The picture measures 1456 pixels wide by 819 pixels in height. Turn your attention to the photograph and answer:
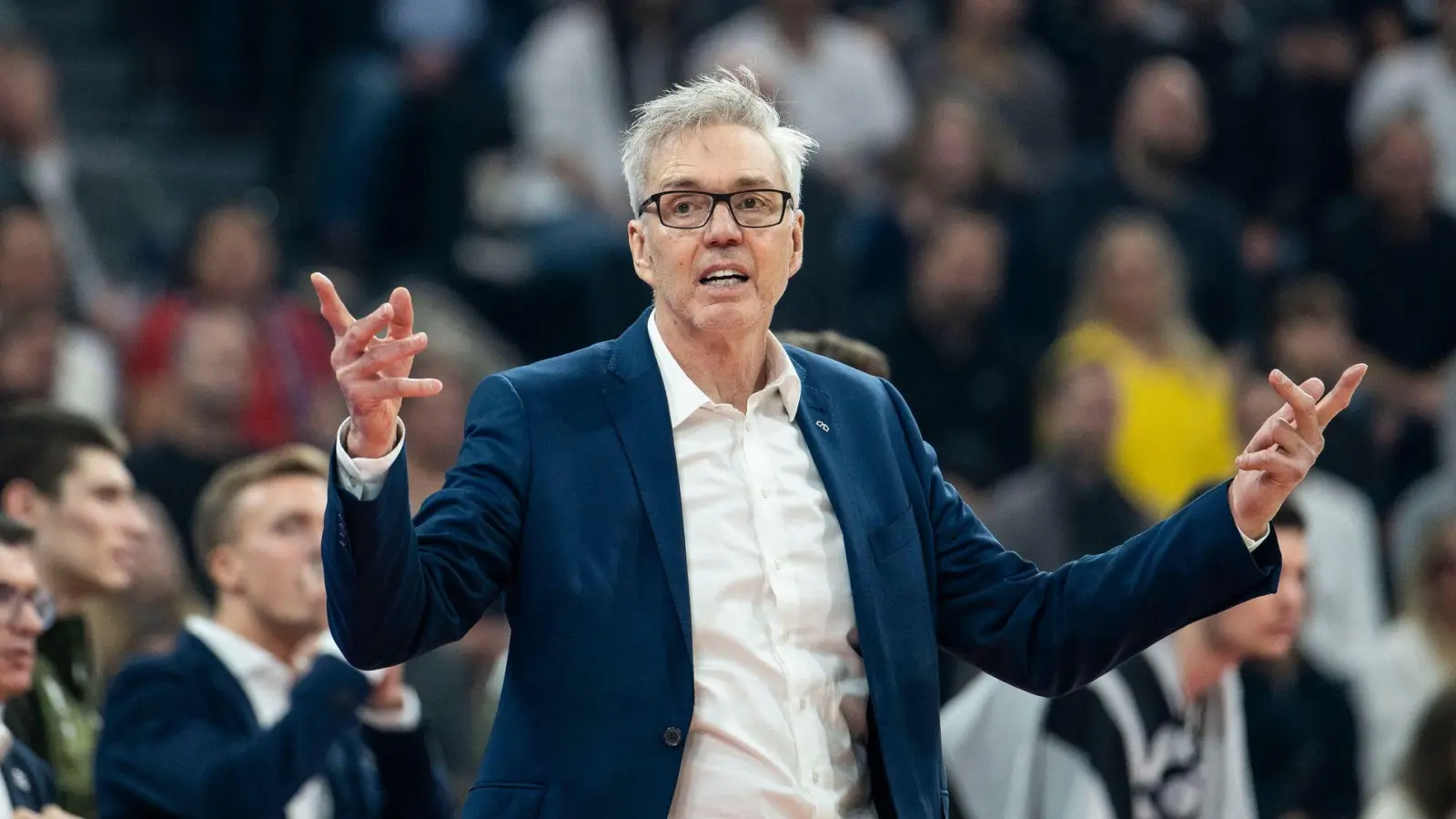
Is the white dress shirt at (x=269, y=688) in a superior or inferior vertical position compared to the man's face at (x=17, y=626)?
inferior

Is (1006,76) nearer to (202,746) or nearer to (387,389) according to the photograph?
(202,746)

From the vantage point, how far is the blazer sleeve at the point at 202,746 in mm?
4492

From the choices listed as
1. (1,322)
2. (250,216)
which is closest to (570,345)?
(250,216)

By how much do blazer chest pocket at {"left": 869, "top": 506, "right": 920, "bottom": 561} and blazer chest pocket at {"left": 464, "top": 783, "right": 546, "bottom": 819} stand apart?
0.63 metres

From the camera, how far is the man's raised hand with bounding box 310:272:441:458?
2.91 metres

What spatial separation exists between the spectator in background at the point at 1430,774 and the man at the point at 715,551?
3.26 meters

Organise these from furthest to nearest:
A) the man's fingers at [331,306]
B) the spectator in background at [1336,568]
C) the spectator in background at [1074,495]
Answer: the spectator in background at [1336,568] < the spectator in background at [1074,495] < the man's fingers at [331,306]

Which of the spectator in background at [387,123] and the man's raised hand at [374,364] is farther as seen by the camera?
the spectator in background at [387,123]

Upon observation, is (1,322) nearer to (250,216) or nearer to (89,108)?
(250,216)

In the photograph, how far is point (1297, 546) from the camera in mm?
5227

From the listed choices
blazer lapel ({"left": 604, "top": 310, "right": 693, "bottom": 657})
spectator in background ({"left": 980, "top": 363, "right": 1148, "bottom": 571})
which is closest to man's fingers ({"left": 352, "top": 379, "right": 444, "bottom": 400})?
blazer lapel ({"left": 604, "top": 310, "right": 693, "bottom": 657})

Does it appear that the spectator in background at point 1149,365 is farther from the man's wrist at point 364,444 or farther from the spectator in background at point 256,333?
the man's wrist at point 364,444

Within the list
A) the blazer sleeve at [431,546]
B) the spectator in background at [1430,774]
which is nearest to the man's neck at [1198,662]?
the spectator in background at [1430,774]

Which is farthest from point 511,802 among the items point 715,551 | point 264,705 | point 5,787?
point 264,705
